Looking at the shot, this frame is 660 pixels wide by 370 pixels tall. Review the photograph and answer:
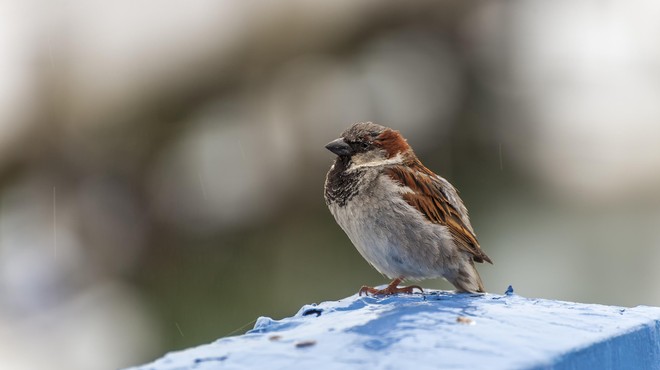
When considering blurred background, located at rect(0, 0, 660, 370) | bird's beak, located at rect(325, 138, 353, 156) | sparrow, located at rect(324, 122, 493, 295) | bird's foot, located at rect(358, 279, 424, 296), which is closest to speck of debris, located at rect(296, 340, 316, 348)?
bird's foot, located at rect(358, 279, 424, 296)

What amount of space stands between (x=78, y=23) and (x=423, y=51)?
1777 millimetres

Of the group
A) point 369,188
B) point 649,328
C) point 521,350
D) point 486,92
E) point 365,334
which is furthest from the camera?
point 486,92

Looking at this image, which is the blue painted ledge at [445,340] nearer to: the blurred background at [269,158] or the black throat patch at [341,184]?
the black throat patch at [341,184]

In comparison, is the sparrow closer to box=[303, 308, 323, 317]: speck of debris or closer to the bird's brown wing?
the bird's brown wing

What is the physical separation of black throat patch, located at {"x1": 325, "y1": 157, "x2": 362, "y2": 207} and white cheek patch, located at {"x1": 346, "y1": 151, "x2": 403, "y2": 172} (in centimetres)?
2

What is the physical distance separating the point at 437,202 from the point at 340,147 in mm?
371

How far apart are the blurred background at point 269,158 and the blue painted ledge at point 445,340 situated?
2.35 meters

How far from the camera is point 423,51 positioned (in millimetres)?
4438

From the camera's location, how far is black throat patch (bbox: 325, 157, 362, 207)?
2.79m

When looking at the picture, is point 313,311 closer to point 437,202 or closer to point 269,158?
point 437,202

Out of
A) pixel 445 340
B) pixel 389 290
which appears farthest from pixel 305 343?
pixel 389 290

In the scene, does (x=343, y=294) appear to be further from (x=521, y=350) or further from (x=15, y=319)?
(x=521, y=350)

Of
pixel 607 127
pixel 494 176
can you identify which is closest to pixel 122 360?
pixel 494 176

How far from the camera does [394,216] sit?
2744 millimetres
